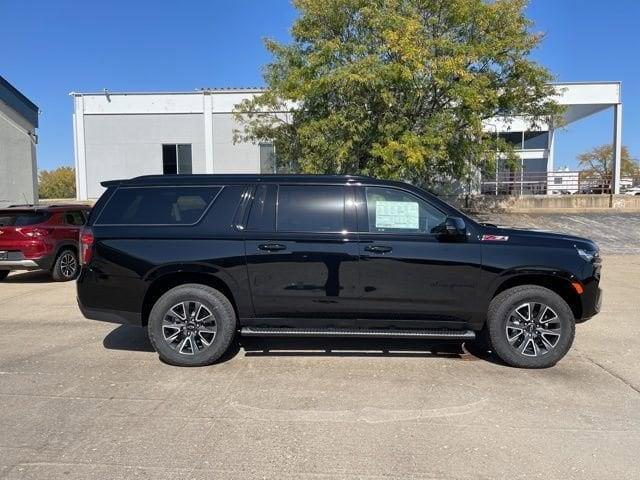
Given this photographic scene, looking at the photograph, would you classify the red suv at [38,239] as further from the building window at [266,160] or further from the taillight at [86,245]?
the building window at [266,160]

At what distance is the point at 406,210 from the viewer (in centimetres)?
536

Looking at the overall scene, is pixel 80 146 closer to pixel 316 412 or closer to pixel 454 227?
pixel 454 227

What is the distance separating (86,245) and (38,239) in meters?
5.91

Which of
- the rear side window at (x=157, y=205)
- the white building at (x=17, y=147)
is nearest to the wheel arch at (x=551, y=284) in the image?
the rear side window at (x=157, y=205)

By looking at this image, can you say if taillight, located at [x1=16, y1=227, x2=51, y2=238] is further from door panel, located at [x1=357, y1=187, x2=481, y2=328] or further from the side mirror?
the side mirror

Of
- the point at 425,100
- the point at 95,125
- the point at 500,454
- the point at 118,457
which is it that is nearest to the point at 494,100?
the point at 425,100

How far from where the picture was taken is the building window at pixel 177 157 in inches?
1027

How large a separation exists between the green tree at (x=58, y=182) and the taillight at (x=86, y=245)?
84.3m

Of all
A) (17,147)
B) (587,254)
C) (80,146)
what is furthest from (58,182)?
(587,254)

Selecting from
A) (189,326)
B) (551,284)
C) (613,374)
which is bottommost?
(613,374)

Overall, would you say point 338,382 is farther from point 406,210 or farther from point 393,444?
point 406,210

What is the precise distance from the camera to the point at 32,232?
10.4 metres

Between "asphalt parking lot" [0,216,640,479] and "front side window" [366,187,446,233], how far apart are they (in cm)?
A: 142

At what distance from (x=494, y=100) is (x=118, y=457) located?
605 inches
